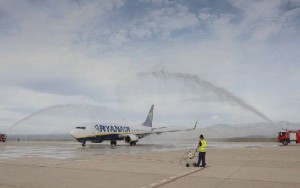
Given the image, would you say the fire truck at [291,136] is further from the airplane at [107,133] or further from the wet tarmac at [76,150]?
the airplane at [107,133]

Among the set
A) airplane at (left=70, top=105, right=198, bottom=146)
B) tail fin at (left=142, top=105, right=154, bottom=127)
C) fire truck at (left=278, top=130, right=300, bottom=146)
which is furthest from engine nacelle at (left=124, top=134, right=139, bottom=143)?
fire truck at (left=278, top=130, right=300, bottom=146)

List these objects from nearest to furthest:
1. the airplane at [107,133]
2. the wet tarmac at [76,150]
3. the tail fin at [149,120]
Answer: the wet tarmac at [76,150], the airplane at [107,133], the tail fin at [149,120]

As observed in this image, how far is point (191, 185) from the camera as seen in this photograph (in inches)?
472

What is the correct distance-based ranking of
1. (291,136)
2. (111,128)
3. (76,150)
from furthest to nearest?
(111,128), (291,136), (76,150)

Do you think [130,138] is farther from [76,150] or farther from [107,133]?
[76,150]

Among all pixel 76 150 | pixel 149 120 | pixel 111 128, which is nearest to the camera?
pixel 76 150

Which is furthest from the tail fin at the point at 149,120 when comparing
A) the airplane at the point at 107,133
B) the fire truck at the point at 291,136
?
the fire truck at the point at 291,136

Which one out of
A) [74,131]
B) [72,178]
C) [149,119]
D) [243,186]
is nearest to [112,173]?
[72,178]

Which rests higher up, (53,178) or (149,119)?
(149,119)

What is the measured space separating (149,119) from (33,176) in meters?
66.6

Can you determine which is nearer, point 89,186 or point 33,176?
point 89,186

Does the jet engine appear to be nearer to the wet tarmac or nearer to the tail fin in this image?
the wet tarmac

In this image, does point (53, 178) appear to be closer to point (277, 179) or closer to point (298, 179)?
point (277, 179)

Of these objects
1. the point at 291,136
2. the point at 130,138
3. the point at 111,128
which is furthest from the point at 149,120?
the point at 291,136
